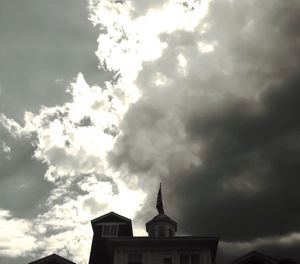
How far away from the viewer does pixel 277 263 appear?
974 inches

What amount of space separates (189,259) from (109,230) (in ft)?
28.1

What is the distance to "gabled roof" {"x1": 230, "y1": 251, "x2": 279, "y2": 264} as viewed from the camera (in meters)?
25.0

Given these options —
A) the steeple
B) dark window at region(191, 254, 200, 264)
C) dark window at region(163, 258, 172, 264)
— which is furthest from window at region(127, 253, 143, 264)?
dark window at region(191, 254, 200, 264)

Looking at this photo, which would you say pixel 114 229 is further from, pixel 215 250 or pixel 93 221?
pixel 215 250

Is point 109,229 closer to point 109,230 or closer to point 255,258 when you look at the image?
point 109,230

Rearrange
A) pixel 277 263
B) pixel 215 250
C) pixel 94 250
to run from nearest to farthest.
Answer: pixel 277 263, pixel 215 250, pixel 94 250

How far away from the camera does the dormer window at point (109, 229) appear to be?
31.4m

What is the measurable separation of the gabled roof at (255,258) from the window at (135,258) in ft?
23.4

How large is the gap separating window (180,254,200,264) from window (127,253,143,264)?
325 centimetres

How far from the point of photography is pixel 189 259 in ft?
87.7

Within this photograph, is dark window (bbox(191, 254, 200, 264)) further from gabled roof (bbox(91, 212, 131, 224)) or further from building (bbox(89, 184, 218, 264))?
gabled roof (bbox(91, 212, 131, 224))

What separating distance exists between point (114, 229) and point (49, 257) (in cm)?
679

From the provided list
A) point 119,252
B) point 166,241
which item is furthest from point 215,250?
point 119,252

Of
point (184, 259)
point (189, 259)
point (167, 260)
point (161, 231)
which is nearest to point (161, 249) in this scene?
point (167, 260)
